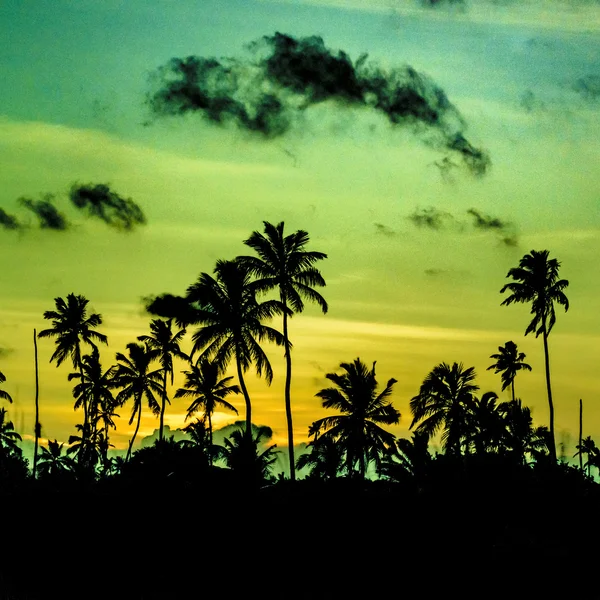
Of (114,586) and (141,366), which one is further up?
(141,366)

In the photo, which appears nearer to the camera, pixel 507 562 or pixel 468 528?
pixel 507 562

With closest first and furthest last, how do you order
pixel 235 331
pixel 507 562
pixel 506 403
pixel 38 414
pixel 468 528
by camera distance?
pixel 507 562 < pixel 468 528 < pixel 235 331 < pixel 506 403 < pixel 38 414

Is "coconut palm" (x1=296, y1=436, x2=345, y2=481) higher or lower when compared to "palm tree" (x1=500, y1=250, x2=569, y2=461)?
lower

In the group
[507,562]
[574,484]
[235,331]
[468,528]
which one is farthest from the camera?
[235,331]

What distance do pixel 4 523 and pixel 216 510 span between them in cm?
932

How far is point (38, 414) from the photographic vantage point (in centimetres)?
8475

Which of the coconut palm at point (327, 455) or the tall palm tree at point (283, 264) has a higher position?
the tall palm tree at point (283, 264)

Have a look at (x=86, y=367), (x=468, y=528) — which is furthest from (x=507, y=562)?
(x=86, y=367)

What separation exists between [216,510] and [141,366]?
42.8 meters

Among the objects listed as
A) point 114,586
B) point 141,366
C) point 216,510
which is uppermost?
point 141,366

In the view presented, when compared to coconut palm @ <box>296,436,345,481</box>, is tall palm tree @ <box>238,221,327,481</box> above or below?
above

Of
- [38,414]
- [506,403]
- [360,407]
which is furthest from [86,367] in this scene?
[506,403]

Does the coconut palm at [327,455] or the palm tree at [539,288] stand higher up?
the palm tree at [539,288]

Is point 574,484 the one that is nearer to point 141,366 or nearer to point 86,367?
point 141,366
